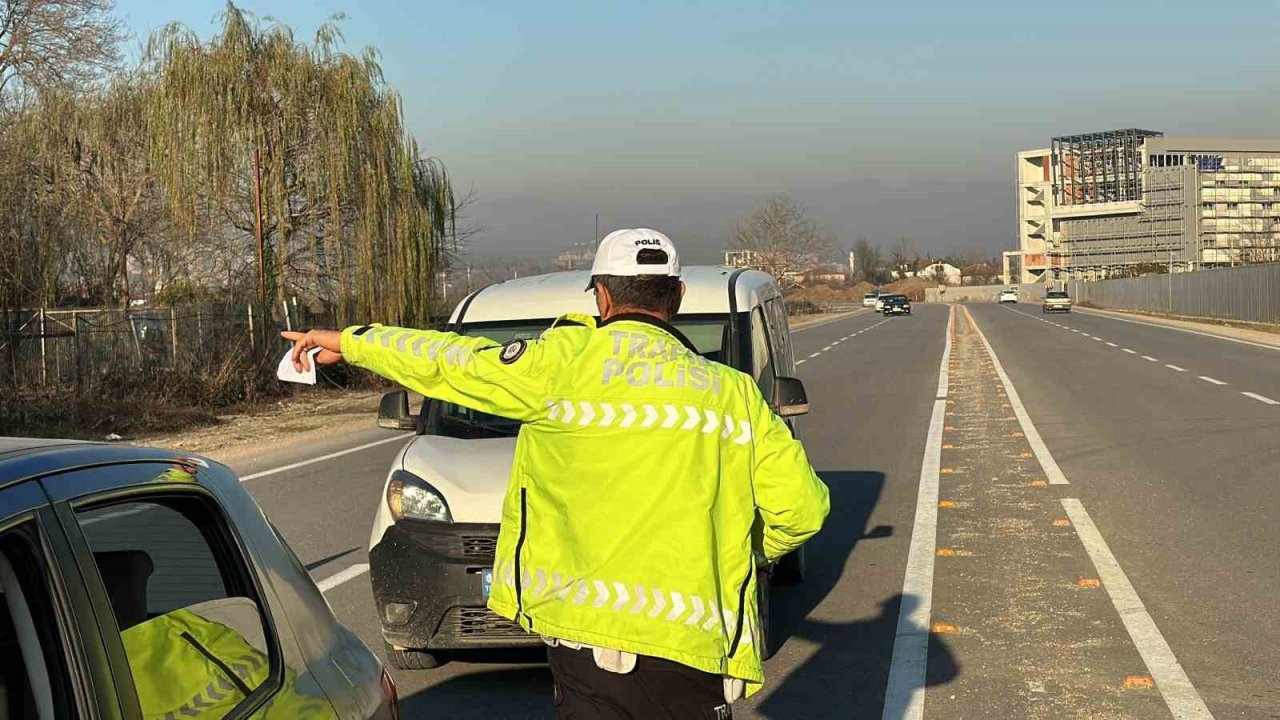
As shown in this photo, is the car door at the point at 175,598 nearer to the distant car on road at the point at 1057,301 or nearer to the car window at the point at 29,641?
the car window at the point at 29,641

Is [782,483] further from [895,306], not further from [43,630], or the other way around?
[895,306]

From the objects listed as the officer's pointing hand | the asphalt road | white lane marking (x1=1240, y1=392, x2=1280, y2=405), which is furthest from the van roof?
white lane marking (x1=1240, y1=392, x2=1280, y2=405)

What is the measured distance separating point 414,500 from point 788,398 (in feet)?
7.15

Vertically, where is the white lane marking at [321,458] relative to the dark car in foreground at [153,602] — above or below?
below

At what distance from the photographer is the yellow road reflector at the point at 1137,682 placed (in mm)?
5617

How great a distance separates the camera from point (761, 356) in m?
7.61

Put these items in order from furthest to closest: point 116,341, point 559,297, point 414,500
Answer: point 116,341, point 559,297, point 414,500

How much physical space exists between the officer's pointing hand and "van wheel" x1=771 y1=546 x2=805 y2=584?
476 cm

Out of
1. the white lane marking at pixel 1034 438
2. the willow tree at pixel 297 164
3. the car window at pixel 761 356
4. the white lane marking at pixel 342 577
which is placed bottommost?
the white lane marking at pixel 1034 438

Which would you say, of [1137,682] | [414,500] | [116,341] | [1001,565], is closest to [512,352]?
[414,500]

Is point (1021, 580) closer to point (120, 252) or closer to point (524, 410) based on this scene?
point (524, 410)

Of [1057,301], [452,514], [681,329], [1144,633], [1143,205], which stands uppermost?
[1143,205]

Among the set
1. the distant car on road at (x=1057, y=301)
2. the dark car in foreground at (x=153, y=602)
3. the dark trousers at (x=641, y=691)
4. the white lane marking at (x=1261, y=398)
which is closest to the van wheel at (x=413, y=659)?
the dark car in foreground at (x=153, y=602)

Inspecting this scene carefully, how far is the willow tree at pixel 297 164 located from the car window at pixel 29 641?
2393cm
